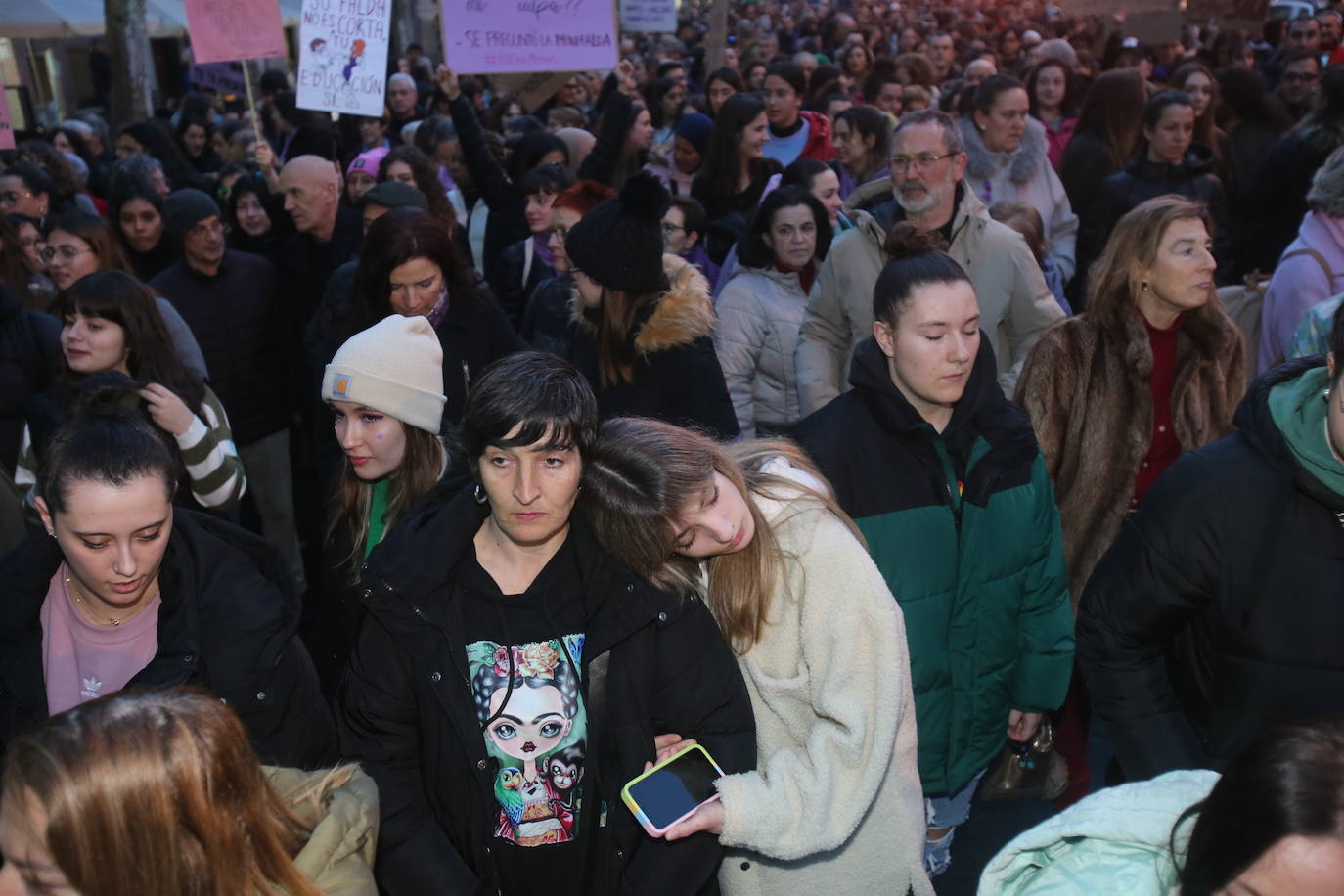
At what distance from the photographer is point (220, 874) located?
1.82 metres

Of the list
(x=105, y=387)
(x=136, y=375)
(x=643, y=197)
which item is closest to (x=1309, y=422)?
(x=643, y=197)

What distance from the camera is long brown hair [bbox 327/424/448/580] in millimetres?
3377

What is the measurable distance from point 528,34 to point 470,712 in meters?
6.38

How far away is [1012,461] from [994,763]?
114cm

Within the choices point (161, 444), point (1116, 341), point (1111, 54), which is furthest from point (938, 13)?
point (161, 444)

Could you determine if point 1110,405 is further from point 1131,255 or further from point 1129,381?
point 1131,255

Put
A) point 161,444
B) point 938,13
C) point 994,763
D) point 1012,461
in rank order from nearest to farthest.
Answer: point 161,444
point 1012,461
point 994,763
point 938,13

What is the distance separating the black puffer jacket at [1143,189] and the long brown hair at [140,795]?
5818 mm

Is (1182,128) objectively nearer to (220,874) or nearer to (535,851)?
(535,851)

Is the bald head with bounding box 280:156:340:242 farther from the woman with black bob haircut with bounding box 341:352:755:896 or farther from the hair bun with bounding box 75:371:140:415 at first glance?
the woman with black bob haircut with bounding box 341:352:755:896

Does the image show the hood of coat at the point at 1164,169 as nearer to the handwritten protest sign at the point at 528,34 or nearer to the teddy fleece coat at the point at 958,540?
the handwritten protest sign at the point at 528,34

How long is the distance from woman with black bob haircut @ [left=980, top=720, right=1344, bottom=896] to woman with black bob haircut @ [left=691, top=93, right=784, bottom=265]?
5.46 metres

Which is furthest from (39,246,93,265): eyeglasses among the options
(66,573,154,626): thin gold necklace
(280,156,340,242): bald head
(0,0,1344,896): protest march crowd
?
(66,573,154,626): thin gold necklace

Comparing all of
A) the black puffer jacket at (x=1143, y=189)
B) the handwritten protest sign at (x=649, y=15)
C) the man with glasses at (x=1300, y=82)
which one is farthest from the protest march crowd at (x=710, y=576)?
the handwritten protest sign at (x=649, y=15)
